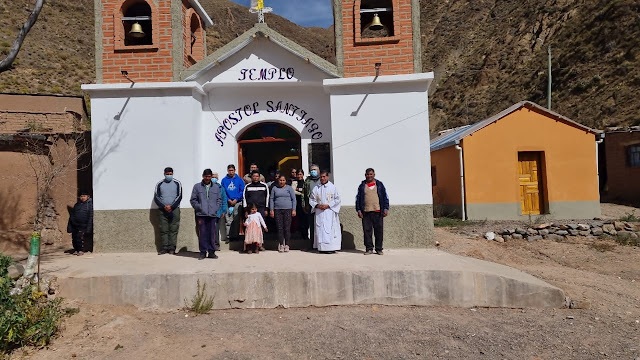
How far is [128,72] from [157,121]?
115 cm

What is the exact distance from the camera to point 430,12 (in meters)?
52.1

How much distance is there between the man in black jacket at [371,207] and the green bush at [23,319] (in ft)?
15.6

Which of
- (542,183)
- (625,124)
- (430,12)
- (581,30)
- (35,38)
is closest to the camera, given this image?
(542,183)

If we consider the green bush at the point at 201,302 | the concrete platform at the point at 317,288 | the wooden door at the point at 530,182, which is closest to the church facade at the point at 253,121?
the concrete platform at the point at 317,288

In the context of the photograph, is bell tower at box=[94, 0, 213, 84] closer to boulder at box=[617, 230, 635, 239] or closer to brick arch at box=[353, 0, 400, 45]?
brick arch at box=[353, 0, 400, 45]

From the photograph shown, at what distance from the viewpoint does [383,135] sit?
856cm

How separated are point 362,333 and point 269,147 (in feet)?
19.2

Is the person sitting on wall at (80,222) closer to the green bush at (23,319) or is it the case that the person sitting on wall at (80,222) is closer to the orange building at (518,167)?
the green bush at (23,319)

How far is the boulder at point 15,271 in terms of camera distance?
6.23 meters

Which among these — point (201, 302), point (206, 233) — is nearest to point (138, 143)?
point (206, 233)

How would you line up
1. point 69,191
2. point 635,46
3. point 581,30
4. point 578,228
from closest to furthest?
point 69,191, point 578,228, point 635,46, point 581,30

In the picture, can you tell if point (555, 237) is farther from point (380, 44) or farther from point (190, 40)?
point (190, 40)

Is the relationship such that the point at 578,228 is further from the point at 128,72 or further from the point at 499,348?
the point at 128,72

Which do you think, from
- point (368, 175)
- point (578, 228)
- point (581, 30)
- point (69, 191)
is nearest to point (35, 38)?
point (69, 191)
